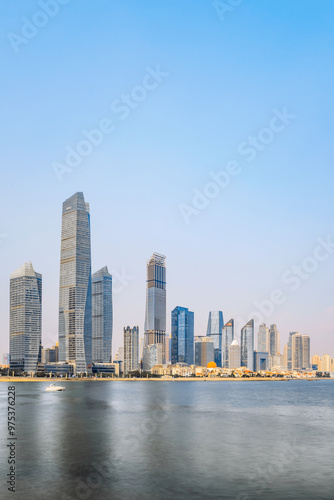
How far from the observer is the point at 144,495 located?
47.5 metres

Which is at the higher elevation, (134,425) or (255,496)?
(255,496)

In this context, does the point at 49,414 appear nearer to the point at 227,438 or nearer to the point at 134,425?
the point at 134,425

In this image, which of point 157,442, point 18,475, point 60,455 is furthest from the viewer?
point 157,442

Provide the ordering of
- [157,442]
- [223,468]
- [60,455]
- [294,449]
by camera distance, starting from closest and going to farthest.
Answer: [223,468], [60,455], [294,449], [157,442]

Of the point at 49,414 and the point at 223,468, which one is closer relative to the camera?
the point at 223,468

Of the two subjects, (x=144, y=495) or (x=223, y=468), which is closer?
(x=144, y=495)

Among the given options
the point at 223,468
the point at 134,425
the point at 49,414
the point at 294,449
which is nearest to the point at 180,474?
the point at 223,468

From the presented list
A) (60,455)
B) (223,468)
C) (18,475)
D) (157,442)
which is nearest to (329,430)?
(157,442)

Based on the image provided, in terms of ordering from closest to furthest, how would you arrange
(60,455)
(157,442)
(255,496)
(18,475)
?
(255,496), (18,475), (60,455), (157,442)

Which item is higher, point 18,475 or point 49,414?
point 18,475

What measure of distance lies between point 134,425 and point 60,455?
32.3 m

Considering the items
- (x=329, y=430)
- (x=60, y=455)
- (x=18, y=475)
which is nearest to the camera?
(x=18, y=475)

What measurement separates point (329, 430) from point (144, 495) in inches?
2068

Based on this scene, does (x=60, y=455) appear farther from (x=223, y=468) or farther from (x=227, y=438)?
(x=227, y=438)
